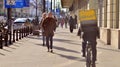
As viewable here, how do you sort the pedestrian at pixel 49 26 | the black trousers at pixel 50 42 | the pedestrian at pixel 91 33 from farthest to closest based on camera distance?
the black trousers at pixel 50 42
the pedestrian at pixel 49 26
the pedestrian at pixel 91 33

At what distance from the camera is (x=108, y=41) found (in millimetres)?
21312

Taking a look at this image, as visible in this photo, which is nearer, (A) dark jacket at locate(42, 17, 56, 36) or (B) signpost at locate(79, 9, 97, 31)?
(B) signpost at locate(79, 9, 97, 31)

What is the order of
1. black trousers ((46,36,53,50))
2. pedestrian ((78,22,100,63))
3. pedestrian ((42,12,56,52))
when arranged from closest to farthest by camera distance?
1. pedestrian ((78,22,100,63))
2. pedestrian ((42,12,56,52))
3. black trousers ((46,36,53,50))

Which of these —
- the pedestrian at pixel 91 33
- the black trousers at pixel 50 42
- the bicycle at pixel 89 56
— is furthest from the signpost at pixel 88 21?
the black trousers at pixel 50 42

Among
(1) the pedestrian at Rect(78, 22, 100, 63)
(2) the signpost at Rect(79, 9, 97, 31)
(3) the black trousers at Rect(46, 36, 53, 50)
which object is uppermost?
(2) the signpost at Rect(79, 9, 97, 31)

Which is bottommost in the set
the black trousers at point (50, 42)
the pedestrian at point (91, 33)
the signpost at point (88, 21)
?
the black trousers at point (50, 42)

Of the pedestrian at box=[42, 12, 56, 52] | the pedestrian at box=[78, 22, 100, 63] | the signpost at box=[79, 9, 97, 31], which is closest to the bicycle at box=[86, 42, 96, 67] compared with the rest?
the pedestrian at box=[78, 22, 100, 63]

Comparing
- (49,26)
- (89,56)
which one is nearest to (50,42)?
(49,26)

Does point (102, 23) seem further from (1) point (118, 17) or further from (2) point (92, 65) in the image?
(2) point (92, 65)

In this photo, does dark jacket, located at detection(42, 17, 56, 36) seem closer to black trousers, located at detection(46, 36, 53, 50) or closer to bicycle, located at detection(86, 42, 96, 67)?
black trousers, located at detection(46, 36, 53, 50)

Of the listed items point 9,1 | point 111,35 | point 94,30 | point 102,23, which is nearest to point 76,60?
point 94,30

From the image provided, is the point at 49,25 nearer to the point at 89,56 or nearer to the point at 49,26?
the point at 49,26

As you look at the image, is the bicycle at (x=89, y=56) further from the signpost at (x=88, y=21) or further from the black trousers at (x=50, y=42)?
the black trousers at (x=50, y=42)

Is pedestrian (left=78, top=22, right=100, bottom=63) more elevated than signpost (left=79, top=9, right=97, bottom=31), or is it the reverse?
signpost (left=79, top=9, right=97, bottom=31)
